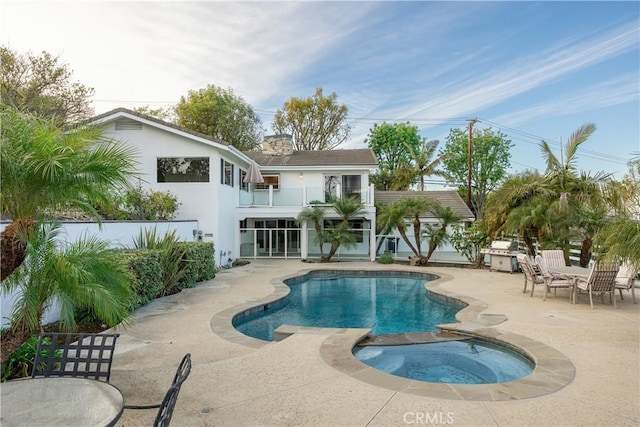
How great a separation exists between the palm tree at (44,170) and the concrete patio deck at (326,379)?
2.27m

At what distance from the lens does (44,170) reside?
3227 millimetres

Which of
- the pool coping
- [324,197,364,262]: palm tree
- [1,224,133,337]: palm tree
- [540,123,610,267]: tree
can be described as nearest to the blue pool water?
the pool coping

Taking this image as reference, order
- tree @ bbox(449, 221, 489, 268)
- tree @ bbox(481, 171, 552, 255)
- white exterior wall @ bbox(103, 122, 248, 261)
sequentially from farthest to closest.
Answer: tree @ bbox(449, 221, 489, 268) < white exterior wall @ bbox(103, 122, 248, 261) < tree @ bbox(481, 171, 552, 255)

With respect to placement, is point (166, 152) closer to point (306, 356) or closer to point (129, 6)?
point (129, 6)

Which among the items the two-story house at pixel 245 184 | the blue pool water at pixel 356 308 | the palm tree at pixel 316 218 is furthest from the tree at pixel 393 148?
the blue pool water at pixel 356 308

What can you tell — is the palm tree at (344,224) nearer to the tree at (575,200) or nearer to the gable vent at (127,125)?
the tree at (575,200)

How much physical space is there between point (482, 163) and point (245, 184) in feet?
83.4

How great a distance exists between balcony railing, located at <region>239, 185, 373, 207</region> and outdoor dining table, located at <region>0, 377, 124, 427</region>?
→ 1681 centimetres

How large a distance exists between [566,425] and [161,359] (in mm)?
5346

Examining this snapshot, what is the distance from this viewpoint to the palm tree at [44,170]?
3.31 m

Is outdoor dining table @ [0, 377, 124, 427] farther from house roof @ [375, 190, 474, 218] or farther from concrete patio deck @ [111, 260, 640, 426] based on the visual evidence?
house roof @ [375, 190, 474, 218]

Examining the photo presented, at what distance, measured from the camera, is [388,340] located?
7.23 m

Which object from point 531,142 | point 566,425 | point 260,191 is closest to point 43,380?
point 566,425

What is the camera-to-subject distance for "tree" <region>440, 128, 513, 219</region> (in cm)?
3619
